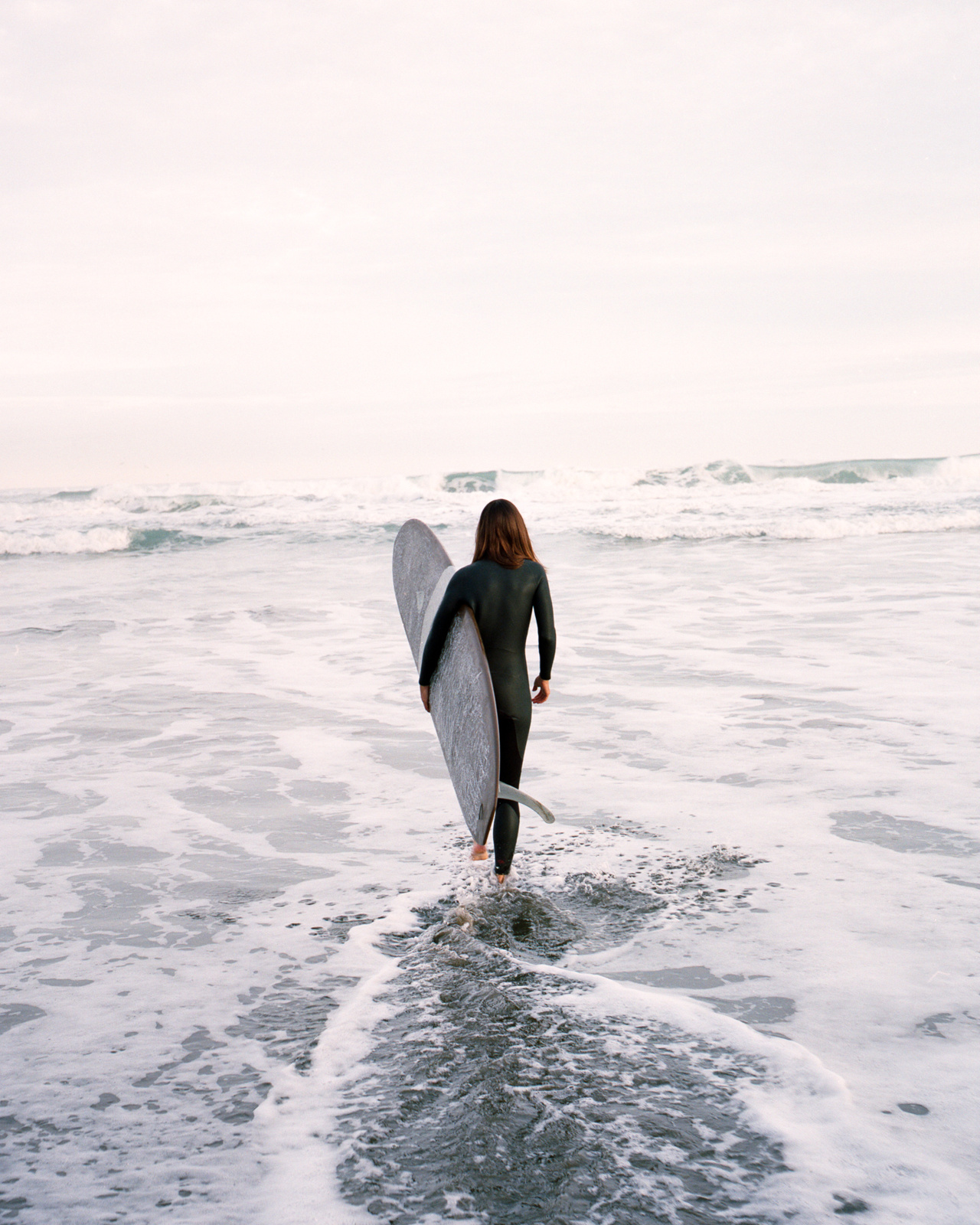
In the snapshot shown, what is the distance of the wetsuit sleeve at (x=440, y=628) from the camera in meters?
3.59

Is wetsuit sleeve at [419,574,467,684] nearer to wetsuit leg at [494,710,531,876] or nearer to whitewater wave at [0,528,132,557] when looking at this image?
wetsuit leg at [494,710,531,876]

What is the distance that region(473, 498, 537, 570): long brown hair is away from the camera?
356 centimetres

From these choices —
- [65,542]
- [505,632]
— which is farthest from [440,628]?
[65,542]

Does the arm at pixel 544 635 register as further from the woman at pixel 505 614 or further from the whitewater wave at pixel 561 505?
the whitewater wave at pixel 561 505

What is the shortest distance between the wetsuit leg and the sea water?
0.13 meters

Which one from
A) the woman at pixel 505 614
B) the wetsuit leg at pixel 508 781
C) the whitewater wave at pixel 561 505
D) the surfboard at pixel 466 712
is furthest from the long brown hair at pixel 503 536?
the whitewater wave at pixel 561 505

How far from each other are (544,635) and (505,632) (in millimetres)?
242

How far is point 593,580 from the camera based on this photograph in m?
15.0

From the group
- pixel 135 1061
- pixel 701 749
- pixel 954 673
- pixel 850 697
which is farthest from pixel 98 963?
pixel 954 673

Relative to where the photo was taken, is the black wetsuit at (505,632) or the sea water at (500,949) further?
the black wetsuit at (505,632)

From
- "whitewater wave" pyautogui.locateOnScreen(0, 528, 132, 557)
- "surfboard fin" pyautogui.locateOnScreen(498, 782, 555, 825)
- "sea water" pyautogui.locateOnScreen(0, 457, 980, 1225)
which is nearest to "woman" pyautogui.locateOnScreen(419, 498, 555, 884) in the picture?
"surfboard fin" pyautogui.locateOnScreen(498, 782, 555, 825)

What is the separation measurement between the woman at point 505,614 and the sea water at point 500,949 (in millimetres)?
315

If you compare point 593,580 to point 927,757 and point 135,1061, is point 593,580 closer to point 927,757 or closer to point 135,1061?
point 927,757

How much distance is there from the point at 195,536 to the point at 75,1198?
24840 mm
